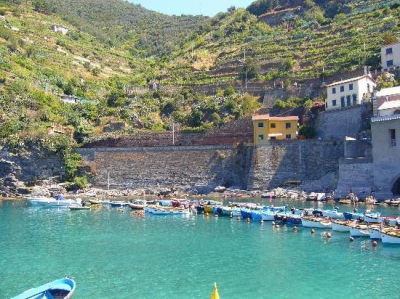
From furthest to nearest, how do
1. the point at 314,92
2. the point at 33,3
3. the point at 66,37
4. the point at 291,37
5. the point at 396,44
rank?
the point at 33,3, the point at 66,37, the point at 291,37, the point at 314,92, the point at 396,44

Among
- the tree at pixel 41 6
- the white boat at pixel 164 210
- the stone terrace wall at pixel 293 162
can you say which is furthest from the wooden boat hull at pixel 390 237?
the tree at pixel 41 6

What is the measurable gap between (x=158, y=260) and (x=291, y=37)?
57864 mm

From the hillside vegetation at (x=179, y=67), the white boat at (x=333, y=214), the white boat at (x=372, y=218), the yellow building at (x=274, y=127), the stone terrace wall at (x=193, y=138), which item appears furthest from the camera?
the hillside vegetation at (x=179, y=67)

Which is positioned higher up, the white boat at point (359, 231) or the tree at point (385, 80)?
the tree at point (385, 80)

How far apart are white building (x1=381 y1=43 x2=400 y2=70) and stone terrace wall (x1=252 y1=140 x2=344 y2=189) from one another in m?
12.8

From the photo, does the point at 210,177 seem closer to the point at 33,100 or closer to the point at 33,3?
the point at 33,100

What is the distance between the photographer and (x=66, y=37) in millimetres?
108750

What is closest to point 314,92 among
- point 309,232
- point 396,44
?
point 396,44

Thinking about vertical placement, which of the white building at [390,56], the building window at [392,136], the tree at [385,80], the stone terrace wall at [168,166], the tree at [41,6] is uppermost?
the tree at [41,6]

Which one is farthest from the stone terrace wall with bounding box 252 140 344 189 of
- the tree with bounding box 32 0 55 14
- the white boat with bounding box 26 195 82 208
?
the tree with bounding box 32 0 55 14

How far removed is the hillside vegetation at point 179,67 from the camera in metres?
64.6

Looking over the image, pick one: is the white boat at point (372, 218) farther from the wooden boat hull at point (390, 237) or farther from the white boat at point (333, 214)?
the wooden boat hull at point (390, 237)

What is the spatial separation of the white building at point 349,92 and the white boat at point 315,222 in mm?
20607

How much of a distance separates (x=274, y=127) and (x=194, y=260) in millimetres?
31602
